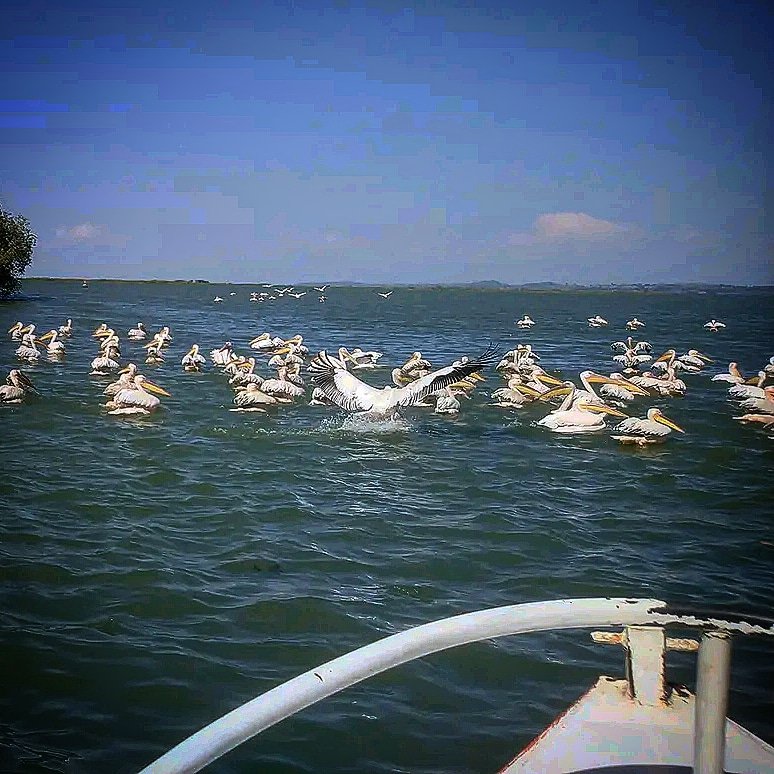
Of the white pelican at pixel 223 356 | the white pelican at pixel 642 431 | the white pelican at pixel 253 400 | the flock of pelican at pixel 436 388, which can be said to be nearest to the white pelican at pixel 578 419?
the flock of pelican at pixel 436 388

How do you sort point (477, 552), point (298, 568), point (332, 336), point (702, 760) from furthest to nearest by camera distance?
point (332, 336)
point (477, 552)
point (298, 568)
point (702, 760)

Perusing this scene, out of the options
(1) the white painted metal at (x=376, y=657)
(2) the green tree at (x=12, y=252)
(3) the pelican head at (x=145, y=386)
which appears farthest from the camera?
(2) the green tree at (x=12, y=252)

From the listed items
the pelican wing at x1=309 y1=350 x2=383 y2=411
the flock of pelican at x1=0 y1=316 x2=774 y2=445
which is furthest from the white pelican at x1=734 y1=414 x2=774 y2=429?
the pelican wing at x1=309 y1=350 x2=383 y2=411

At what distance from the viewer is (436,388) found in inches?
388

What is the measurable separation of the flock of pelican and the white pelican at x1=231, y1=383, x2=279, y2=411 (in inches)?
0.6

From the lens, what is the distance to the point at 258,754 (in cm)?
365

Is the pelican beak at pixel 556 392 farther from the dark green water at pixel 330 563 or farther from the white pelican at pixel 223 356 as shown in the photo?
the white pelican at pixel 223 356

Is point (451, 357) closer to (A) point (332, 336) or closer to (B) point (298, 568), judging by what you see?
(A) point (332, 336)

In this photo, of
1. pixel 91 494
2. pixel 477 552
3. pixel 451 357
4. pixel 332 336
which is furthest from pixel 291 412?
pixel 332 336

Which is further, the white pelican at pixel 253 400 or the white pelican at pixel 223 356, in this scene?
the white pelican at pixel 223 356

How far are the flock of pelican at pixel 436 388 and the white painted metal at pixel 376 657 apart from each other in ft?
23.5

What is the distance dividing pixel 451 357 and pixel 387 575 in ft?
51.8

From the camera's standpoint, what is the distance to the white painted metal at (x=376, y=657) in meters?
1.53

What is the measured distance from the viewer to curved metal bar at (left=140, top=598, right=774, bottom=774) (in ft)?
5.02
